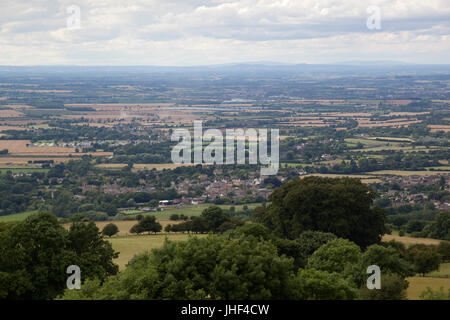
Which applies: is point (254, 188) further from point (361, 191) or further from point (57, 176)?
point (361, 191)

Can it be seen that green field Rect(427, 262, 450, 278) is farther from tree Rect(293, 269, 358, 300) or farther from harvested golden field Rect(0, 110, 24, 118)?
harvested golden field Rect(0, 110, 24, 118)

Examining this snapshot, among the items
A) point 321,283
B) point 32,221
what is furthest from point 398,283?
point 32,221

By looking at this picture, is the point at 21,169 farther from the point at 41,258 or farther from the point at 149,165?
the point at 41,258

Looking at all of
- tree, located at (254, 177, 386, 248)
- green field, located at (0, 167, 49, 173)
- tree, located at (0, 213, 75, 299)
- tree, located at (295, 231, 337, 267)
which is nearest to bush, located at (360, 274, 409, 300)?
tree, located at (295, 231, 337, 267)

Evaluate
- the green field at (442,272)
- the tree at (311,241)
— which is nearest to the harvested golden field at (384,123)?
the green field at (442,272)

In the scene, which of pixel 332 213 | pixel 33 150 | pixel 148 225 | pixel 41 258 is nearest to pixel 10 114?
pixel 33 150

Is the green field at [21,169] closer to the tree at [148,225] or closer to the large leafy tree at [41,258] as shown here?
the tree at [148,225]
